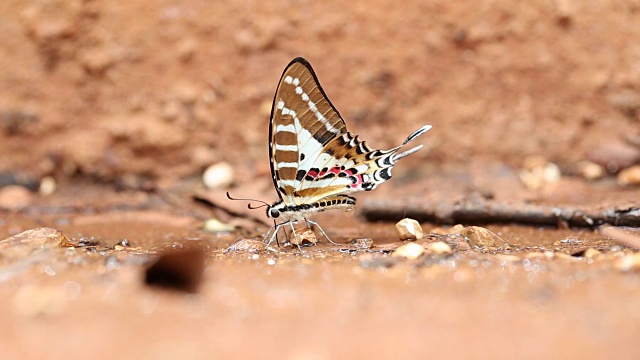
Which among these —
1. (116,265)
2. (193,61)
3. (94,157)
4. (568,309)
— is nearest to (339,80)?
(193,61)

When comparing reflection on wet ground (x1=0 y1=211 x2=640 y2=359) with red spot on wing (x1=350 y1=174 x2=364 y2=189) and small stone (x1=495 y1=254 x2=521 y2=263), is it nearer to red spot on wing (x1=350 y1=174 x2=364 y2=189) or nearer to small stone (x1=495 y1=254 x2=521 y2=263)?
small stone (x1=495 y1=254 x2=521 y2=263)

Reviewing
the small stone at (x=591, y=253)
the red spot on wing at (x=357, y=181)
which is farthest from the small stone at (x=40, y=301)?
the small stone at (x=591, y=253)

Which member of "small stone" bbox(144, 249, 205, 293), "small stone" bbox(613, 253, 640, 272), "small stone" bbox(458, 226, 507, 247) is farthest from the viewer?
"small stone" bbox(458, 226, 507, 247)

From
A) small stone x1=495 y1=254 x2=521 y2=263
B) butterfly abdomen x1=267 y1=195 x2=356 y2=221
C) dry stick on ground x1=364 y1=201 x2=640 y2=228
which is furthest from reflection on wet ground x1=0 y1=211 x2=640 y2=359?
dry stick on ground x1=364 y1=201 x2=640 y2=228

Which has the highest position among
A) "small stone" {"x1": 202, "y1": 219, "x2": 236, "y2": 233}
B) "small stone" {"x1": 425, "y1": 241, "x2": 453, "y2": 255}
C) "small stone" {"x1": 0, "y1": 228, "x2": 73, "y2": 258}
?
"small stone" {"x1": 0, "y1": 228, "x2": 73, "y2": 258}

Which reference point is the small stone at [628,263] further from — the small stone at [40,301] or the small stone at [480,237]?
the small stone at [40,301]

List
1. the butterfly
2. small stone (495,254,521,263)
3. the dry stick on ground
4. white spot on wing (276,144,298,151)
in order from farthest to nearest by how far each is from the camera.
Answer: the dry stick on ground → white spot on wing (276,144,298,151) → the butterfly → small stone (495,254,521,263)

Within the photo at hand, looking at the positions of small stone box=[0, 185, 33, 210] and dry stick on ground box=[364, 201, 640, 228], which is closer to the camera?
dry stick on ground box=[364, 201, 640, 228]
